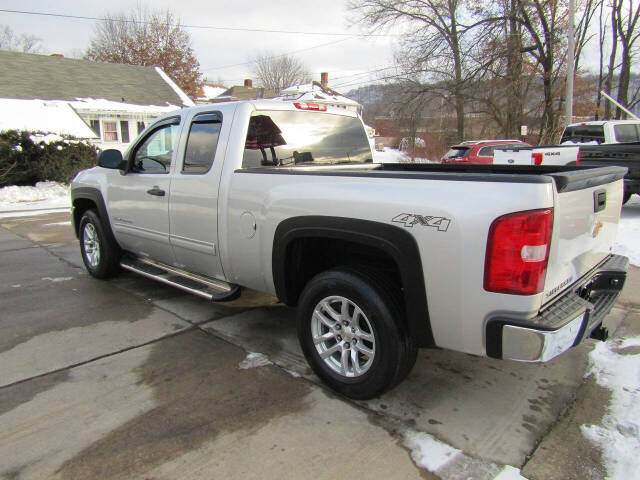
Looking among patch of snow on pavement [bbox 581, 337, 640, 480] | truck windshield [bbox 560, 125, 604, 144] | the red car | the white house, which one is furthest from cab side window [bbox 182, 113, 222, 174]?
the white house

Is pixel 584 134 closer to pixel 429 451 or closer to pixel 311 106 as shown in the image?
pixel 311 106

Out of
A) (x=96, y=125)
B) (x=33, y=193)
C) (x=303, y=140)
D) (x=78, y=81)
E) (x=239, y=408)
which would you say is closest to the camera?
(x=239, y=408)

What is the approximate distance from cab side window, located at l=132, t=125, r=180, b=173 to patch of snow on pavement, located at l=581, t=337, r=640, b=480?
12.5 feet

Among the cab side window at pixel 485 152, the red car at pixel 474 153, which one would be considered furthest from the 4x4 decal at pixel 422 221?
the cab side window at pixel 485 152

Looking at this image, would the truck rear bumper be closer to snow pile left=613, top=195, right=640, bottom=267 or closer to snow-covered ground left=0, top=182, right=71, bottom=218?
snow pile left=613, top=195, right=640, bottom=267

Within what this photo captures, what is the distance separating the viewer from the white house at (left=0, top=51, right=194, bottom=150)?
21453 millimetres

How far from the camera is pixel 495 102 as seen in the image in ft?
87.7

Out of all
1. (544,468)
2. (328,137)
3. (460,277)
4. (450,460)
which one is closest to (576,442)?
(544,468)

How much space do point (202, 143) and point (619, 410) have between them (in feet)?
11.6

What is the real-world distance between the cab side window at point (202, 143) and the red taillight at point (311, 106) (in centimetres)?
75

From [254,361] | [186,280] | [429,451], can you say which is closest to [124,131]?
[186,280]

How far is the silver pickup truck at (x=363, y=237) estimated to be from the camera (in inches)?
90.3

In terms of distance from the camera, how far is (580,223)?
2600 millimetres

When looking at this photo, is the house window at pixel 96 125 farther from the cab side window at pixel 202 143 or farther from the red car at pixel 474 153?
the cab side window at pixel 202 143
